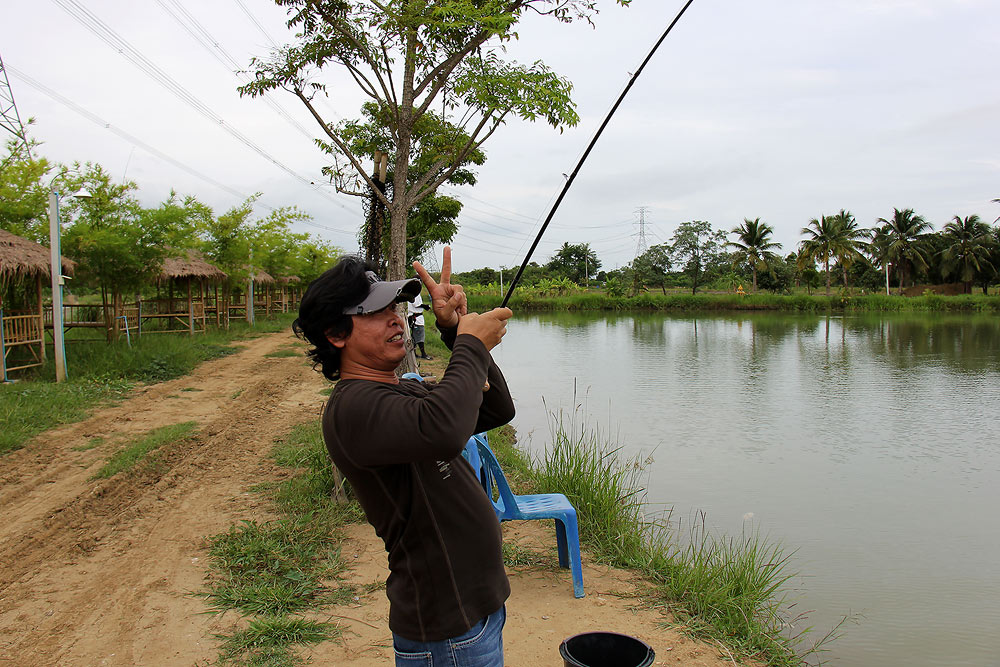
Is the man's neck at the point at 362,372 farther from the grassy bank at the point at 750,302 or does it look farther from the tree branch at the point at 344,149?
the grassy bank at the point at 750,302

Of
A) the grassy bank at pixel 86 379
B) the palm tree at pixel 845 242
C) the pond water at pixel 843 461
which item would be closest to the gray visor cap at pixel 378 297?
the pond water at pixel 843 461

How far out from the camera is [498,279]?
6009 centimetres

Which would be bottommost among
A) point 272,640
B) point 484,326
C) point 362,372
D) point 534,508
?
point 272,640

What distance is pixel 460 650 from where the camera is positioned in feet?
4.87

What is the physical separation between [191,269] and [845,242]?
142ft

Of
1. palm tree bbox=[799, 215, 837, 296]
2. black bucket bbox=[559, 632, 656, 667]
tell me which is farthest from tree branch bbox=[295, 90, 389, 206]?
palm tree bbox=[799, 215, 837, 296]

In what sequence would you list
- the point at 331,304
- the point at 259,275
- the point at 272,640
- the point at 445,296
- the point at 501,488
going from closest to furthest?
the point at 331,304 < the point at 445,296 < the point at 272,640 < the point at 501,488 < the point at 259,275

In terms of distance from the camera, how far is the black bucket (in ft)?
7.86

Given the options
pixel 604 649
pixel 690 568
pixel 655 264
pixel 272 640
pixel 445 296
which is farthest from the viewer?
pixel 655 264

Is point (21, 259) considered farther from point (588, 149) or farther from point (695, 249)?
point (695, 249)

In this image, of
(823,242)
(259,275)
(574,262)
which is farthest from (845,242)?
(259,275)

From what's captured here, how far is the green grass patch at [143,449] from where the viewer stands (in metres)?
5.56

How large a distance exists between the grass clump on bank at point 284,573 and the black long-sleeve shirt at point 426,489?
1.72 m

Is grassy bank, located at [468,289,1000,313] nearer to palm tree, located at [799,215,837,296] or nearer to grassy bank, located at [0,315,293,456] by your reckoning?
palm tree, located at [799,215,837,296]
